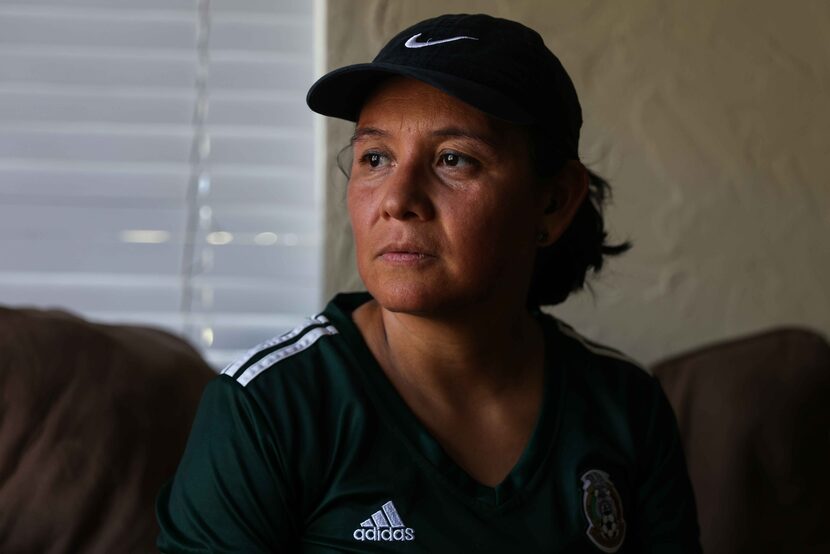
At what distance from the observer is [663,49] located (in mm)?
2166

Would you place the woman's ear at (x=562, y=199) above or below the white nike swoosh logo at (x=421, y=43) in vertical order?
below

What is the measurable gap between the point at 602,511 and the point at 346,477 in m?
0.35

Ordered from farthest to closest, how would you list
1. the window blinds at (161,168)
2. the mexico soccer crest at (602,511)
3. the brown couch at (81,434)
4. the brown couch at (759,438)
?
the window blinds at (161,168) → the brown couch at (759,438) → the brown couch at (81,434) → the mexico soccer crest at (602,511)

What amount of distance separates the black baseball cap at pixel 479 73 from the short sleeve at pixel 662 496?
438 mm

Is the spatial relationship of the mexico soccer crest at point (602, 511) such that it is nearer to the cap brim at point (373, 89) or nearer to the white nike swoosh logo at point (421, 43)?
the cap brim at point (373, 89)

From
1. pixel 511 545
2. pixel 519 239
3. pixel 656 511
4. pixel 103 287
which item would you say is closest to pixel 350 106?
pixel 519 239

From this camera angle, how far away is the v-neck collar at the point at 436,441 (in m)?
1.35

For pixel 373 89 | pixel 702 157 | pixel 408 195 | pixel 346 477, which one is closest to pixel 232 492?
pixel 346 477

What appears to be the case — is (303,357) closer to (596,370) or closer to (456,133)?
(456,133)

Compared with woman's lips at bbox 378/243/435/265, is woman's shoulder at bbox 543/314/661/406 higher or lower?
lower

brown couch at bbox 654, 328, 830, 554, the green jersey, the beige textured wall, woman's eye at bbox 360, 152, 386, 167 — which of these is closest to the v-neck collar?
the green jersey

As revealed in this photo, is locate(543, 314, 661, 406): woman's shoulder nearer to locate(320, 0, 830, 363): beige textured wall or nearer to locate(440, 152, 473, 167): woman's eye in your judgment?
locate(440, 152, 473, 167): woman's eye

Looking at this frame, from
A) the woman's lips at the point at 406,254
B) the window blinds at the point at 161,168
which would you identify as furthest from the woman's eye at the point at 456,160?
the window blinds at the point at 161,168

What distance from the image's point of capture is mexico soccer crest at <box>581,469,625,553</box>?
141 cm
